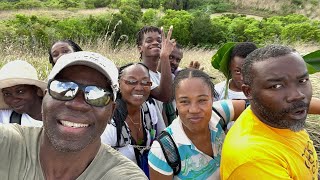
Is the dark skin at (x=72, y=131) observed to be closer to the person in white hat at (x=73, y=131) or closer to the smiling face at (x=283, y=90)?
the person in white hat at (x=73, y=131)

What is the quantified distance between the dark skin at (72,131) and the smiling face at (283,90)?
0.63m

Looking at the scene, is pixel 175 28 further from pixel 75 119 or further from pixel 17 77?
pixel 75 119

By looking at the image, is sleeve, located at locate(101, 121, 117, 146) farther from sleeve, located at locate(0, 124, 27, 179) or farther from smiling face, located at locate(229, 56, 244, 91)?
smiling face, located at locate(229, 56, 244, 91)

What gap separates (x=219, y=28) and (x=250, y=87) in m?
11.2

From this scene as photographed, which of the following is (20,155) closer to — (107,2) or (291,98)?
(291,98)

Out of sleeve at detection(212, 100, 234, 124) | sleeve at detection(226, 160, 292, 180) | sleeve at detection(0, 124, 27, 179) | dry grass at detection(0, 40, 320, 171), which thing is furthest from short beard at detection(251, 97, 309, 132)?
dry grass at detection(0, 40, 320, 171)

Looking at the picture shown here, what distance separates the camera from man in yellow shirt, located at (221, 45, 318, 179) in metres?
1.62

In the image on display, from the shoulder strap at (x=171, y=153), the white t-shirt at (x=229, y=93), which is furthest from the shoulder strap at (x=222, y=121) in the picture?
the white t-shirt at (x=229, y=93)

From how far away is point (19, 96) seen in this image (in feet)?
8.63

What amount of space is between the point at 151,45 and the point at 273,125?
2.27m

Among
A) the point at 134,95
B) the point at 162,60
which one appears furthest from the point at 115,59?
the point at 134,95

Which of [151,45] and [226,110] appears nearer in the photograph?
[226,110]

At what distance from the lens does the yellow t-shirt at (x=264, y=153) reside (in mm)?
1604

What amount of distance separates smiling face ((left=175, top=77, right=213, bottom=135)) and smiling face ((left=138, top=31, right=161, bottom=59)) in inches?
59.9
